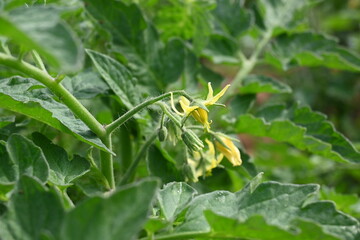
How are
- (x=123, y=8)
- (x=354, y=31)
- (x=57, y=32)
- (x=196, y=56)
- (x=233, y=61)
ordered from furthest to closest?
(x=354, y=31) < (x=233, y=61) < (x=196, y=56) < (x=123, y=8) < (x=57, y=32)

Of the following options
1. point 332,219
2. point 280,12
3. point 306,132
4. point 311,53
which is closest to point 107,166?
point 332,219

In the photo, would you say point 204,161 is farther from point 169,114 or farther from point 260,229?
point 260,229

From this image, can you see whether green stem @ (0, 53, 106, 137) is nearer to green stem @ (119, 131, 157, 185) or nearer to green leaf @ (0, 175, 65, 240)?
green stem @ (119, 131, 157, 185)

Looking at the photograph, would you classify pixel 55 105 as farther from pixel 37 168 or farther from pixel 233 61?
pixel 233 61

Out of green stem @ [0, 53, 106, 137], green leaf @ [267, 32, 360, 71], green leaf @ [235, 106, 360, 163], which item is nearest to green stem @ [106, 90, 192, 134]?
green stem @ [0, 53, 106, 137]

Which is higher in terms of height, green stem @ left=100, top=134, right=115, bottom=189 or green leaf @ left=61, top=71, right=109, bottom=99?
green leaf @ left=61, top=71, right=109, bottom=99

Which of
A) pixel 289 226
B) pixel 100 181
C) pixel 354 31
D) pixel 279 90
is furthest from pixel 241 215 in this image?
pixel 354 31

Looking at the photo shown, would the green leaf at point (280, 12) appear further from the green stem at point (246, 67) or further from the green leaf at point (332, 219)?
the green leaf at point (332, 219)
